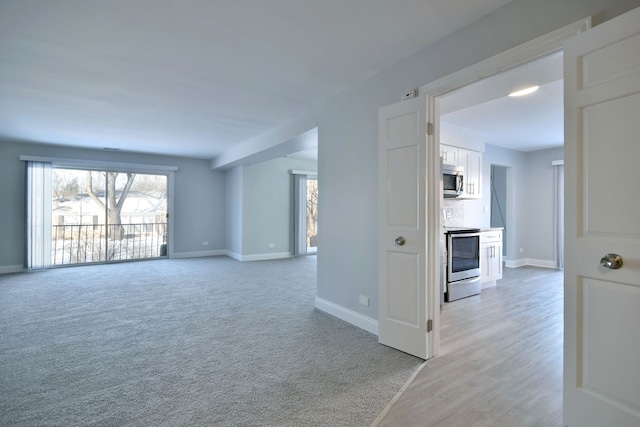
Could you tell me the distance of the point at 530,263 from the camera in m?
7.10

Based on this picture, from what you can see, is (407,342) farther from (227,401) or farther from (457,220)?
(457,220)

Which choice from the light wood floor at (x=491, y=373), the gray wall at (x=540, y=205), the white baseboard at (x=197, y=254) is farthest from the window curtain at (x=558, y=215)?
the white baseboard at (x=197, y=254)

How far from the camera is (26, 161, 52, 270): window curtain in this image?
20.4 feet

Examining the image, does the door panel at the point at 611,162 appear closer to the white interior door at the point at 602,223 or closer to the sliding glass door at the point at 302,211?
the white interior door at the point at 602,223

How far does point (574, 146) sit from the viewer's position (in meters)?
1.70

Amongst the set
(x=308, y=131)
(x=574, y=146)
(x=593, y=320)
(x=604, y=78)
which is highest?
(x=308, y=131)

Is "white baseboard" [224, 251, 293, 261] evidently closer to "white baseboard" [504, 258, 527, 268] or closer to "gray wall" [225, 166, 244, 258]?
"gray wall" [225, 166, 244, 258]

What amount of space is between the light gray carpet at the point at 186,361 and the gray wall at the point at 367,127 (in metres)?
0.59

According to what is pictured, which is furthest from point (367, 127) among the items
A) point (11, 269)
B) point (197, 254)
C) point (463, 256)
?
point (11, 269)

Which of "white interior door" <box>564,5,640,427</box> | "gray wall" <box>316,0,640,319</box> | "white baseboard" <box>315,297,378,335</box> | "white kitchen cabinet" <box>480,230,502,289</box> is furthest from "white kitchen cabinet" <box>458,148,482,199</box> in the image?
"white interior door" <box>564,5,640,427</box>

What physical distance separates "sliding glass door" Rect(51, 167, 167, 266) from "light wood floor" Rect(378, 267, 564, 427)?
22.6ft

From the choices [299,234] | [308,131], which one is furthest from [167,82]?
[299,234]

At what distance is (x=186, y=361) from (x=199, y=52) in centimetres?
252

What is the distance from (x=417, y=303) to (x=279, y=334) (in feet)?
4.43
